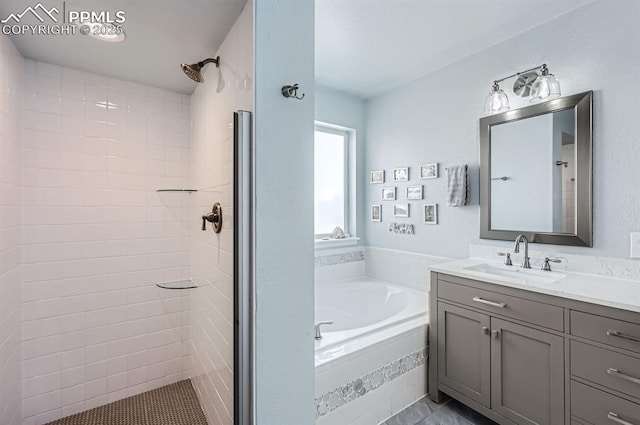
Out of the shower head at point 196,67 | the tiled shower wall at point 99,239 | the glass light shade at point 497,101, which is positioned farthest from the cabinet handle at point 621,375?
the tiled shower wall at point 99,239

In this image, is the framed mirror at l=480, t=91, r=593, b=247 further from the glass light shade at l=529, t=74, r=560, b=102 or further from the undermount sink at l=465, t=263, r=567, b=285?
the undermount sink at l=465, t=263, r=567, b=285

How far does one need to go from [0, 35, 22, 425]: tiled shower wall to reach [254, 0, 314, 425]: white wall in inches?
50.3

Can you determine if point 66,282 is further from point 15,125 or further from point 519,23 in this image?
point 519,23

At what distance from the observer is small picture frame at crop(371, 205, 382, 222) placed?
10.4 ft

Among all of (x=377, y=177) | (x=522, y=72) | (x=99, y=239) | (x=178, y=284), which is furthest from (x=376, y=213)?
(x=99, y=239)

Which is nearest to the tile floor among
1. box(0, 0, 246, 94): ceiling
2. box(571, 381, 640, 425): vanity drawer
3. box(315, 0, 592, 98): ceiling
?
box(571, 381, 640, 425): vanity drawer

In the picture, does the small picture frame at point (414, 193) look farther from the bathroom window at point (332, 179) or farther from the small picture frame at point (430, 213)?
the bathroom window at point (332, 179)

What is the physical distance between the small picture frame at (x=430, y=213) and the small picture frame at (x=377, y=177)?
0.58 meters

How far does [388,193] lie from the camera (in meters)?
3.08

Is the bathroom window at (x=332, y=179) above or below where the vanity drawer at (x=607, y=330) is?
above

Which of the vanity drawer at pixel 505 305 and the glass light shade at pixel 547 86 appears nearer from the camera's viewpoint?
the vanity drawer at pixel 505 305

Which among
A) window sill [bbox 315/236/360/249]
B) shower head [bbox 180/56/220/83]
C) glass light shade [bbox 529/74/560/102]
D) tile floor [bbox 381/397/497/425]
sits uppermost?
glass light shade [bbox 529/74/560/102]

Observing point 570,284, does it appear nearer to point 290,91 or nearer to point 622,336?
point 622,336

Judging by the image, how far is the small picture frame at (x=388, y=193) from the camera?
3.04 meters
